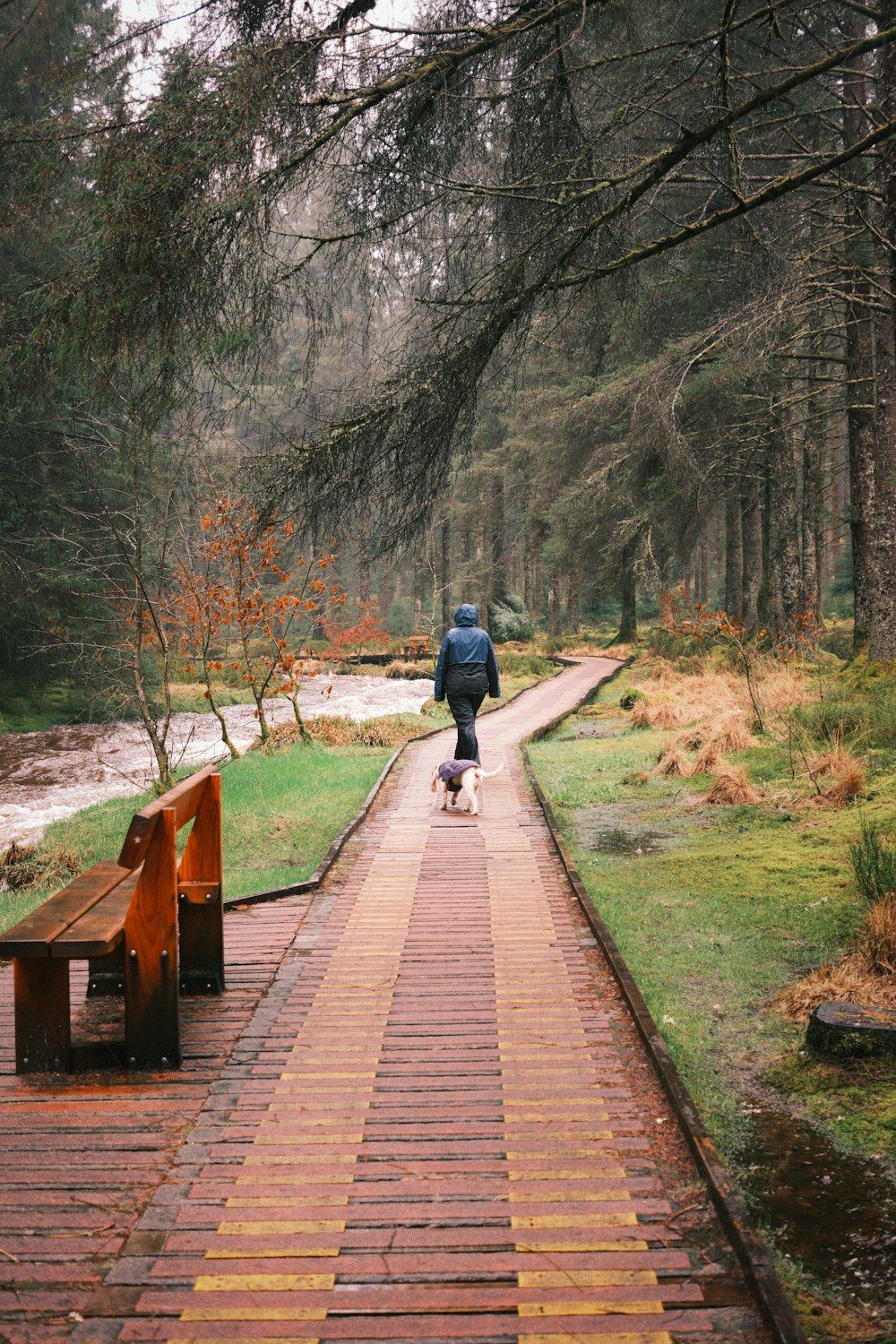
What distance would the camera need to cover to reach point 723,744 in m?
11.9

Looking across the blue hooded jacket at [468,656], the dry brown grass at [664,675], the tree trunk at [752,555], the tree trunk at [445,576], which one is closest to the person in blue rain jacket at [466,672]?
the blue hooded jacket at [468,656]

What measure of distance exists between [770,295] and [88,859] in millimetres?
8074

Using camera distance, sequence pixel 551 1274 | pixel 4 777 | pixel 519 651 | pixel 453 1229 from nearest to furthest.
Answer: pixel 551 1274 < pixel 453 1229 < pixel 4 777 < pixel 519 651

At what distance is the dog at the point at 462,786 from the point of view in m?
9.45

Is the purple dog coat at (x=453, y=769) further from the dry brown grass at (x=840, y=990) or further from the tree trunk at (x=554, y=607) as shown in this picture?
the tree trunk at (x=554, y=607)

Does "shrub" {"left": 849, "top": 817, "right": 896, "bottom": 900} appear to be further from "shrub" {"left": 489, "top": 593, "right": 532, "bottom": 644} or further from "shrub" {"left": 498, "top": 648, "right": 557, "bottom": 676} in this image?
"shrub" {"left": 489, "top": 593, "right": 532, "bottom": 644}

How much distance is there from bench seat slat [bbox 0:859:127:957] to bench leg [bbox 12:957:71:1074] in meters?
0.19

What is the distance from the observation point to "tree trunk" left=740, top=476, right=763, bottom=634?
861 inches

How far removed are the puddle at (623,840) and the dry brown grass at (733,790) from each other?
900 mm

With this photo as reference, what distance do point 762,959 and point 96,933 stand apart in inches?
156

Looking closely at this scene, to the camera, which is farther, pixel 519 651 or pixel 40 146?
pixel 519 651

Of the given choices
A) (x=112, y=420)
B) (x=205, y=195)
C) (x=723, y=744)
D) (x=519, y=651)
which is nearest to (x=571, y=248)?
(x=205, y=195)

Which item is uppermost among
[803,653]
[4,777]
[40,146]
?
[40,146]

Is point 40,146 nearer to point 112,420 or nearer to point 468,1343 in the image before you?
point 468,1343
